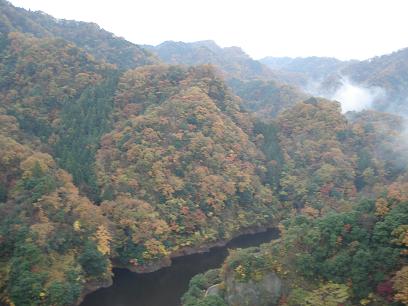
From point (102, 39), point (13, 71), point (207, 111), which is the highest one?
point (102, 39)

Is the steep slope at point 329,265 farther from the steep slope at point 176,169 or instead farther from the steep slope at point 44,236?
the steep slope at point 176,169

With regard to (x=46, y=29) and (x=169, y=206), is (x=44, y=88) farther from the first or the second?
(x=46, y=29)

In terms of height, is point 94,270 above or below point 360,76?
below

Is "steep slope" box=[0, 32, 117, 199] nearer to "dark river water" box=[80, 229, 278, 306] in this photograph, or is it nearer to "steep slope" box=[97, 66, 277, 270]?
"steep slope" box=[97, 66, 277, 270]

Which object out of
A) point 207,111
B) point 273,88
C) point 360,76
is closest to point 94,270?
point 207,111

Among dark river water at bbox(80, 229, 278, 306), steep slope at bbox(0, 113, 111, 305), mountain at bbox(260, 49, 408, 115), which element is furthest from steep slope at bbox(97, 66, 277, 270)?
mountain at bbox(260, 49, 408, 115)

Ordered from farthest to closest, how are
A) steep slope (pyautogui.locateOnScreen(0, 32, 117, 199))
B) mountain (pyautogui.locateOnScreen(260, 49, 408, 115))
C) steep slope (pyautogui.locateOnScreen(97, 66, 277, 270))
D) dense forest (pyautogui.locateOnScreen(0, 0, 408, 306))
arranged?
mountain (pyautogui.locateOnScreen(260, 49, 408, 115)), steep slope (pyautogui.locateOnScreen(0, 32, 117, 199)), steep slope (pyautogui.locateOnScreen(97, 66, 277, 270)), dense forest (pyautogui.locateOnScreen(0, 0, 408, 306))
